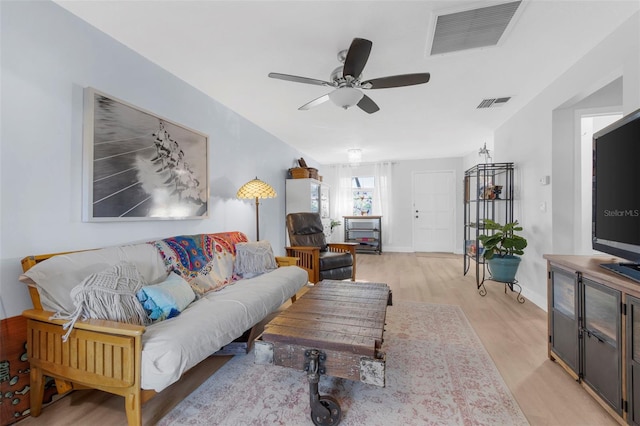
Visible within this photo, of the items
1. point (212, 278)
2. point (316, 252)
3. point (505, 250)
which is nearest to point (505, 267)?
point (505, 250)

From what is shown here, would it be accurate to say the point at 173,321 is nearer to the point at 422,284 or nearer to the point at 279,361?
the point at 279,361

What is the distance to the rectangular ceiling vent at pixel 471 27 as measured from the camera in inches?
64.1

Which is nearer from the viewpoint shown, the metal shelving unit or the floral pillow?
the floral pillow

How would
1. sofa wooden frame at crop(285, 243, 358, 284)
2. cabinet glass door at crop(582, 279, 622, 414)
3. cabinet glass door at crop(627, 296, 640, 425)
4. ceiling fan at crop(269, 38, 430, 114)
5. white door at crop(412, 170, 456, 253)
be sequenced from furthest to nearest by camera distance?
white door at crop(412, 170, 456, 253) < sofa wooden frame at crop(285, 243, 358, 284) < ceiling fan at crop(269, 38, 430, 114) < cabinet glass door at crop(582, 279, 622, 414) < cabinet glass door at crop(627, 296, 640, 425)

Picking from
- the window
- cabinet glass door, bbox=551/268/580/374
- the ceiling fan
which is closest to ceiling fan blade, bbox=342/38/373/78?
the ceiling fan

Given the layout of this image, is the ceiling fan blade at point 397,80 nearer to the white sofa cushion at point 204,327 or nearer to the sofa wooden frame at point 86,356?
the white sofa cushion at point 204,327

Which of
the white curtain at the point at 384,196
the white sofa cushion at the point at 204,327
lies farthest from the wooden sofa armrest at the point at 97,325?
the white curtain at the point at 384,196

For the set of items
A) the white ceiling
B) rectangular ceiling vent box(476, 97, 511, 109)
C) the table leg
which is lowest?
the table leg

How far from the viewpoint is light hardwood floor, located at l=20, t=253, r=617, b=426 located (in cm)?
136

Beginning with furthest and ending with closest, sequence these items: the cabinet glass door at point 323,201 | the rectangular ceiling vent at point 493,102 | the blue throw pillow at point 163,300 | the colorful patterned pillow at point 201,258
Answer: the cabinet glass door at point 323,201 → the rectangular ceiling vent at point 493,102 → the colorful patterned pillow at point 201,258 → the blue throw pillow at point 163,300

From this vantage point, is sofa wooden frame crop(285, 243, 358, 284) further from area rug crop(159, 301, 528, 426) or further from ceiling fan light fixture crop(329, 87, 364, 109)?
ceiling fan light fixture crop(329, 87, 364, 109)

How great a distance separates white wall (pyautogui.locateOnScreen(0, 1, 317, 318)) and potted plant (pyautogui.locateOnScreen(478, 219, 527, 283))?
3.50 meters

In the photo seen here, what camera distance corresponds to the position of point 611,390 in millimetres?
1316

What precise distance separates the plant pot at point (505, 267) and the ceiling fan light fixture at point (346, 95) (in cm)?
255
